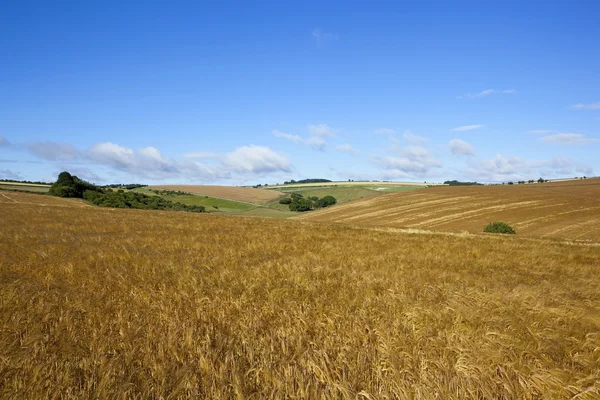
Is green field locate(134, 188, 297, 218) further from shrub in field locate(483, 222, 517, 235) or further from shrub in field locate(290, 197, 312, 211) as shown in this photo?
shrub in field locate(483, 222, 517, 235)

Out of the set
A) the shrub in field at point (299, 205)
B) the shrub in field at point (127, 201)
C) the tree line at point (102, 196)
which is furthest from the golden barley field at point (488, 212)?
the tree line at point (102, 196)

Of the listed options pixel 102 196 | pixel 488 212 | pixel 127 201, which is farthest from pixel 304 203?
pixel 488 212

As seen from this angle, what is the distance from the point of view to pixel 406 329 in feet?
15.1

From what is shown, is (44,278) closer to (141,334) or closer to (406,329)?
(141,334)

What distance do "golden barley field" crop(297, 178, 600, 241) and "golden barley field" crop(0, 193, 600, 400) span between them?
32.2 meters

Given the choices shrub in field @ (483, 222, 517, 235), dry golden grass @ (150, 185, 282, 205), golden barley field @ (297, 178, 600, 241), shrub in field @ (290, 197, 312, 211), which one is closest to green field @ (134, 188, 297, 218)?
shrub in field @ (290, 197, 312, 211)

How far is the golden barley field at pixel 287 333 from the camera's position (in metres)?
3.10

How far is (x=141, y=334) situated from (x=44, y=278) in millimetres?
4230

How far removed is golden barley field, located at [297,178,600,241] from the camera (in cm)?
3831

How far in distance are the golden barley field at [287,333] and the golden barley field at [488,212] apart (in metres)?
32.2

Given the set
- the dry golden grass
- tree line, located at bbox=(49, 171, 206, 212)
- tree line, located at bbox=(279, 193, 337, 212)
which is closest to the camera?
tree line, located at bbox=(49, 171, 206, 212)

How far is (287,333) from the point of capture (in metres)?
4.35

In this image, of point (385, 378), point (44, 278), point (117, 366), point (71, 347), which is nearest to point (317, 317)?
point (385, 378)

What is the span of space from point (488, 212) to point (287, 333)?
52.4 m
